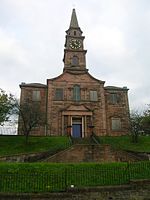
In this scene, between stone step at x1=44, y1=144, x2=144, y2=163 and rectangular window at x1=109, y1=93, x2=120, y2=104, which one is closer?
stone step at x1=44, y1=144, x2=144, y2=163

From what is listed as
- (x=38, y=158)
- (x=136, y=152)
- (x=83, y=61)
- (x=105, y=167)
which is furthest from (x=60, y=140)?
Answer: (x=83, y=61)

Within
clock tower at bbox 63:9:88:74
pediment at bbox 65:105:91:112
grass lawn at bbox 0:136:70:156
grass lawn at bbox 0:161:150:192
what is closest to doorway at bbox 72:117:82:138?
pediment at bbox 65:105:91:112

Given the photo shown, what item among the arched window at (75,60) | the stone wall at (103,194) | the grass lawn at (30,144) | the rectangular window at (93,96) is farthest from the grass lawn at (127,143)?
the arched window at (75,60)

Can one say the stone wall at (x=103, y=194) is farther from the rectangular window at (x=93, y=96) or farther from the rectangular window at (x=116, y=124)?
the rectangular window at (x=93, y=96)

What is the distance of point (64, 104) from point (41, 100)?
11.1ft

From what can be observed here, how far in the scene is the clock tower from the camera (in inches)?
1640

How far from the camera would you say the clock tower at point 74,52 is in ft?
137

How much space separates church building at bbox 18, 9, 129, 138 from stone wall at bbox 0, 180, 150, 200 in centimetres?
1973

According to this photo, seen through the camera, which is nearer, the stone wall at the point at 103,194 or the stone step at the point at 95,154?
the stone wall at the point at 103,194

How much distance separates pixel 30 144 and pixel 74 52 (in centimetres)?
2057

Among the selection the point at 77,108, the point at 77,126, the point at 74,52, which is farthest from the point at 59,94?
the point at 74,52

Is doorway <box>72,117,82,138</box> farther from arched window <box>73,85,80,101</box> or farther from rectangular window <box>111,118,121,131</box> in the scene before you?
rectangular window <box>111,118,121,131</box>

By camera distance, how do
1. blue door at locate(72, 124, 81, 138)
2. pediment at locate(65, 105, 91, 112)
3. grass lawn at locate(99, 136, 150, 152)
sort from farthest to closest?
pediment at locate(65, 105, 91, 112)
blue door at locate(72, 124, 81, 138)
grass lawn at locate(99, 136, 150, 152)

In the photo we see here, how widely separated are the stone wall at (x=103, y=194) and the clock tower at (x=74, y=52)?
2664 centimetres
